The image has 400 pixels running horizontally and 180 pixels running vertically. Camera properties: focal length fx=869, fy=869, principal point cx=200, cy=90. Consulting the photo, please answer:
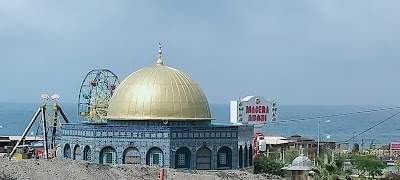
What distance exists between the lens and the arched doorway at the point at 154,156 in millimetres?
46156

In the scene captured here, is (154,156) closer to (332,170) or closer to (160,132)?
(160,132)

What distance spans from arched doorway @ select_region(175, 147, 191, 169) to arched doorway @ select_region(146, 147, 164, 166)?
0.81 m

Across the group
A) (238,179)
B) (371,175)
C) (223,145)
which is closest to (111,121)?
(223,145)

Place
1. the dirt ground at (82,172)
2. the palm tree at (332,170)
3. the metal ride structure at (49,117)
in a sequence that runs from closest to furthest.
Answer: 1. the dirt ground at (82,172)
2. the palm tree at (332,170)
3. the metal ride structure at (49,117)

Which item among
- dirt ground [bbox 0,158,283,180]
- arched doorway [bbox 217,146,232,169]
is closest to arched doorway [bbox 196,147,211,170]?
arched doorway [bbox 217,146,232,169]

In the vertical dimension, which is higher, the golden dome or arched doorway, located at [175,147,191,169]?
the golden dome

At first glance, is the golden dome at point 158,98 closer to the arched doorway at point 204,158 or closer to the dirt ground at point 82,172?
the arched doorway at point 204,158

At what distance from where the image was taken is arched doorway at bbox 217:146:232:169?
4711 centimetres

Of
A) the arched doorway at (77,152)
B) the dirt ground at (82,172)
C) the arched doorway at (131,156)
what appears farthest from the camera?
the arched doorway at (77,152)

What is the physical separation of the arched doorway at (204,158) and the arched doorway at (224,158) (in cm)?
67

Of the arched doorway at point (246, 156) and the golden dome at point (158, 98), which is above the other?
the golden dome at point (158, 98)

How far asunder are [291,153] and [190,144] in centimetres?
3395

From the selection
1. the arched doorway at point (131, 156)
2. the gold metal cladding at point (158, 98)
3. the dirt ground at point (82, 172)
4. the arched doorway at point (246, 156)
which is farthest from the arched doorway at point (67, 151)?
the dirt ground at point (82, 172)

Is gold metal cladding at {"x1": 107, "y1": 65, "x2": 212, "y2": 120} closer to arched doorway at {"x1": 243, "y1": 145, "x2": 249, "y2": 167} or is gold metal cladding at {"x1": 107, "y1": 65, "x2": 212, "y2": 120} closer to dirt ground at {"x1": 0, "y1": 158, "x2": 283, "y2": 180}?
arched doorway at {"x1": 243, "y1": 145, "x2": 249, "y2": 167}
